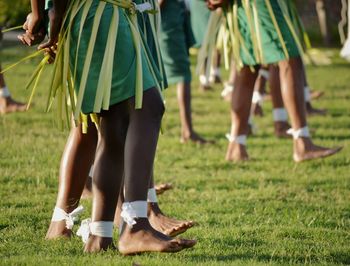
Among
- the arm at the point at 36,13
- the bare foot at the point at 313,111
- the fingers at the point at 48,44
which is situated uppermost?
the arm at the point at 36,13

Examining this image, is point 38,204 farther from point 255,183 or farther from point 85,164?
point 255,183

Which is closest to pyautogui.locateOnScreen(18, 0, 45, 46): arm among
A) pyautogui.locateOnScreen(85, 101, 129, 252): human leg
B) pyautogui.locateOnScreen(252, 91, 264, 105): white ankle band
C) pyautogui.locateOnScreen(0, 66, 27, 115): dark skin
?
pyautogui.locateOnScreen(85, 101, 129, 252): human leg

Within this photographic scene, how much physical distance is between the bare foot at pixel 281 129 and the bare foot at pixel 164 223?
388cm

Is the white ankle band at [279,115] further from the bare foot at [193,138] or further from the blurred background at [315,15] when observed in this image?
the blurred background at [315,15]

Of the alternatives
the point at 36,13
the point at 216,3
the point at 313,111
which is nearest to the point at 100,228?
the point at 36,13

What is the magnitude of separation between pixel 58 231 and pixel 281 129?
433 centimetres

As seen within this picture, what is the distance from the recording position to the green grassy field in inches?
171

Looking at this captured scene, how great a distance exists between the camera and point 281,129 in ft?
28.6

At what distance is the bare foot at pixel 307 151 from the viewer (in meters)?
7.16

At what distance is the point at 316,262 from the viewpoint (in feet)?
13.9

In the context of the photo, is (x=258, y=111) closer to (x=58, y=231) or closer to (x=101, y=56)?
(x=58, y=231)

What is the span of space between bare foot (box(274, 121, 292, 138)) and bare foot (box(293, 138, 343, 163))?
1.36 meters

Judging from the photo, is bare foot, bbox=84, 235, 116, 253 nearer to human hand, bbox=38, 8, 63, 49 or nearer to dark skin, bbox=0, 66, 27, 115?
Answer: human hand, bbox=38, 8, 63, 49

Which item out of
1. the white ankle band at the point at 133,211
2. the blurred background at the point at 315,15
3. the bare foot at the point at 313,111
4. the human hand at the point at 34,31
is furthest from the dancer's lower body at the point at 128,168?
the blurred background at the point at 315,15
